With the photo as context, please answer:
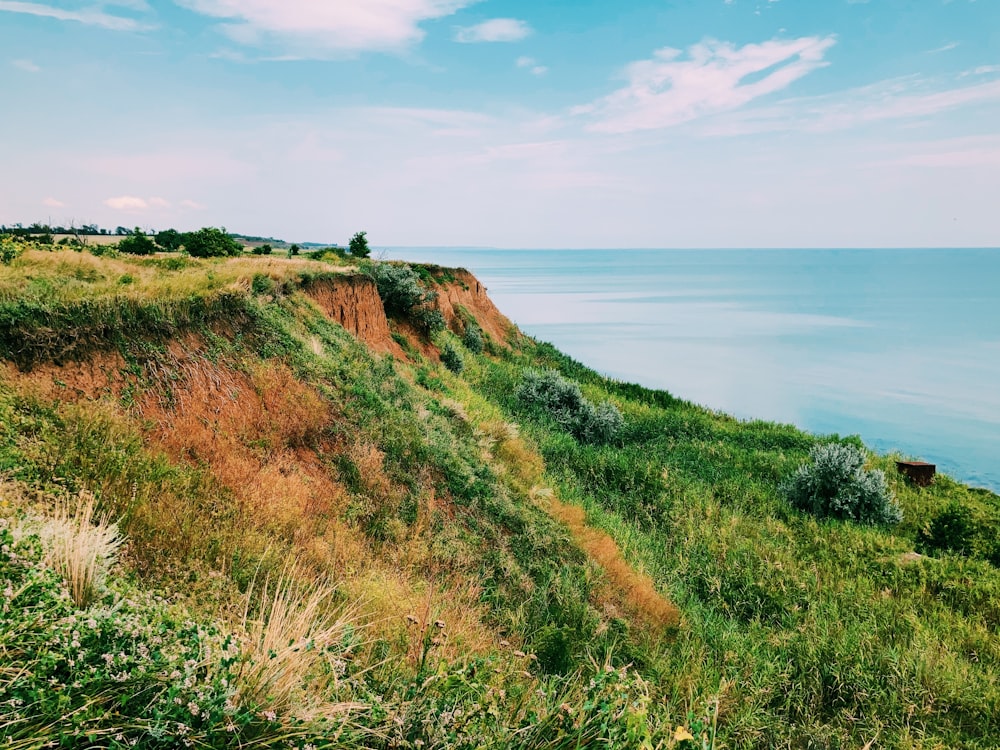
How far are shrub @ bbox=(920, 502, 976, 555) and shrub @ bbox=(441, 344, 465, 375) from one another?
1807cm

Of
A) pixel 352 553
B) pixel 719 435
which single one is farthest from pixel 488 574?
pixel 719 435

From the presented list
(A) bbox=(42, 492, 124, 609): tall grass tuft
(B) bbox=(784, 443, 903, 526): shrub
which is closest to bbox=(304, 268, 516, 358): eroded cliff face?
(A) bbox=(42, 492, 124, 609): tall grass tuft

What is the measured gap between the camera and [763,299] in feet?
471

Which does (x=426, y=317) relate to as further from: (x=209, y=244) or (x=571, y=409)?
(x=209, y=244)

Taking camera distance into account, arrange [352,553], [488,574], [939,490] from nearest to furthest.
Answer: [352,553], [488,574], [939,490]

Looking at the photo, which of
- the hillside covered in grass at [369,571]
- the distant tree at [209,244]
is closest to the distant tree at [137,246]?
the distant tree at [209,244]

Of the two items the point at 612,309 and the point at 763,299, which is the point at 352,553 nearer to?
the point at 612,309

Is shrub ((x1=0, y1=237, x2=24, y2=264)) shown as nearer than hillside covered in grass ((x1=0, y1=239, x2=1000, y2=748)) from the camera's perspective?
No

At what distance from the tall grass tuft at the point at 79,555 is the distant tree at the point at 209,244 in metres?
20.5

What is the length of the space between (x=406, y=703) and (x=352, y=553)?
11.1 ft

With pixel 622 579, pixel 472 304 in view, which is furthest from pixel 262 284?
pixel 472 304

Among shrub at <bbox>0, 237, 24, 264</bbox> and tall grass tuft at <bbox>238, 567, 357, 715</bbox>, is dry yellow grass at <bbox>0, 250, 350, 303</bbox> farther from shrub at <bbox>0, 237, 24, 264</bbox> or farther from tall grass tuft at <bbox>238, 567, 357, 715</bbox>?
tall grass tuft at <bbox>238, 567, 357, 715</bbox>

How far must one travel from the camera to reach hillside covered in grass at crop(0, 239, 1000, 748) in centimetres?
304

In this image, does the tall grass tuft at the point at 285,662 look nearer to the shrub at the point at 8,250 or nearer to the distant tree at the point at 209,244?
the shrub at the point at 8,250
